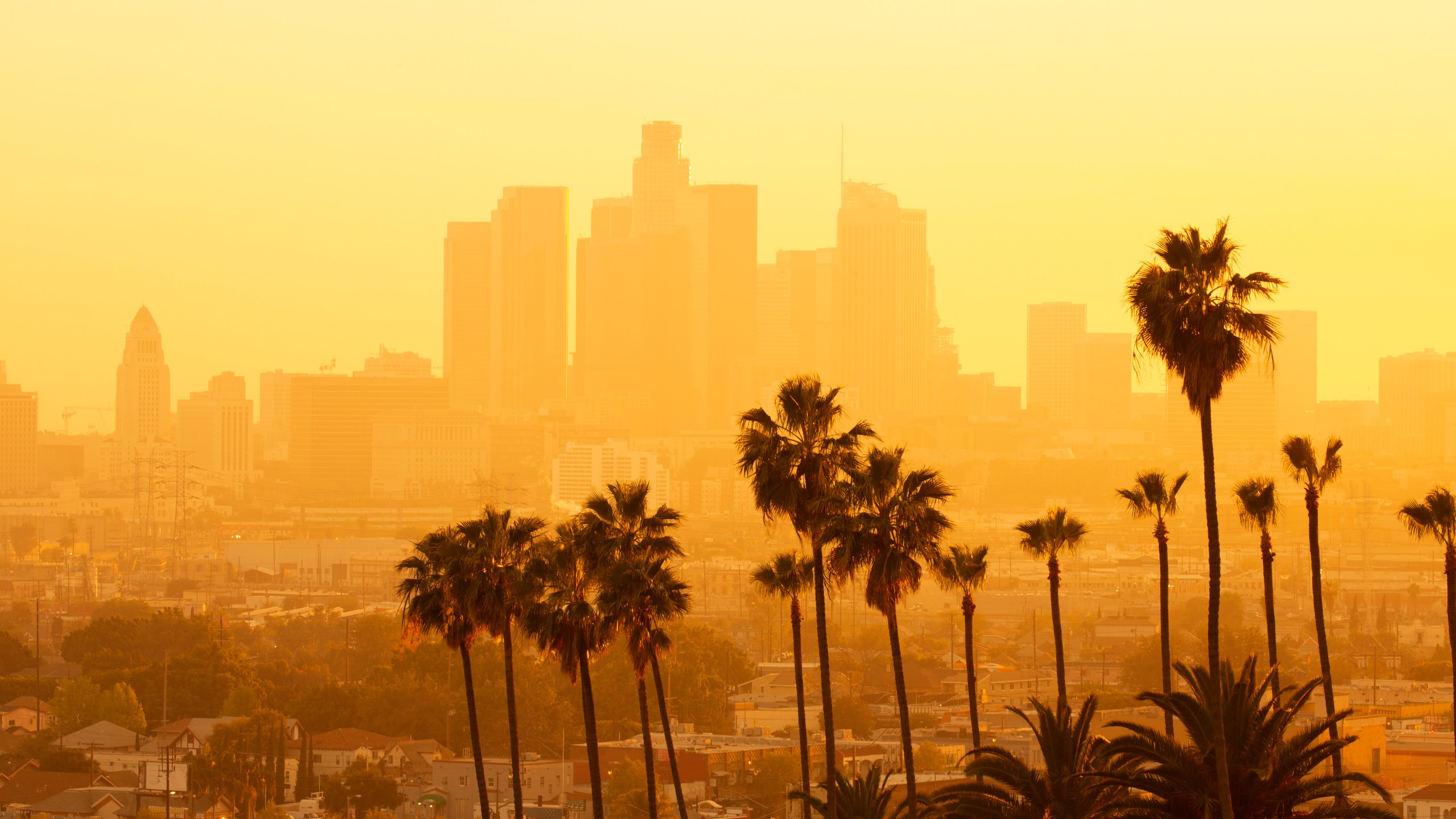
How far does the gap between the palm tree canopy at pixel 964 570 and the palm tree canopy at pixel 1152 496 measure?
325 cm

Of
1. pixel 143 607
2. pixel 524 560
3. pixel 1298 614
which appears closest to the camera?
pixel 524 560

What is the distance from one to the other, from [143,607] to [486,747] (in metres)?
74.3

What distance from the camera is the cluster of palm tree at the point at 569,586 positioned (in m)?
36.3

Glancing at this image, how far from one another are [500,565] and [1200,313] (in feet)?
46.5

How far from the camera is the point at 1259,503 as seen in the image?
40469 millimetres

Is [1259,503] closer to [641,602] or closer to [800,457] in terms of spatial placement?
[800,457]

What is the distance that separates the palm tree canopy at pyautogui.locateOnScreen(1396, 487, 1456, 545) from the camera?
123 ft

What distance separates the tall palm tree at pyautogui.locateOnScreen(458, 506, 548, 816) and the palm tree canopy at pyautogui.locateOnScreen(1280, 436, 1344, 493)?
1424cm

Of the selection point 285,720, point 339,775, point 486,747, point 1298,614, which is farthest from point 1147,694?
point 1298,614

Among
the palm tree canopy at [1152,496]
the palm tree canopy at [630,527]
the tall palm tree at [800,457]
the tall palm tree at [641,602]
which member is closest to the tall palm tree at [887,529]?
the tall palm tree at [800,457]

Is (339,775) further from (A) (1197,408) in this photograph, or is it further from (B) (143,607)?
(B) (143,607)

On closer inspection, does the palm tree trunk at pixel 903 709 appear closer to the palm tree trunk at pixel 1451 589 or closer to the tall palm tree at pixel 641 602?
the tall palm tree at pixel 641 602

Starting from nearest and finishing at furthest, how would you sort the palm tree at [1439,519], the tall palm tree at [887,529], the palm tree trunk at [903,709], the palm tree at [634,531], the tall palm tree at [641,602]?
the tall palm tree at [887,529] → the palm tree trunk at [903,709] → the tall palm tree at [641,602] → the palm tree at [634,531] → the palm tree at [1439,519]

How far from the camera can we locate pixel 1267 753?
2952 cm
